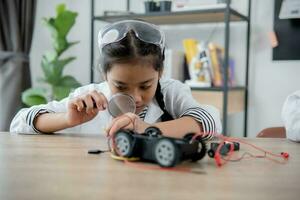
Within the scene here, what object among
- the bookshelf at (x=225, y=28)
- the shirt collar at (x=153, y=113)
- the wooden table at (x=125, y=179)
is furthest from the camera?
the bookshelf at (x=225, y=28)

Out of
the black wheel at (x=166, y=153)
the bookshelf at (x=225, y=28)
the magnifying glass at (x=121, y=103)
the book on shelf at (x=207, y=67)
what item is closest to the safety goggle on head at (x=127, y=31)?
the magnifying glass at (x=121, y=103)

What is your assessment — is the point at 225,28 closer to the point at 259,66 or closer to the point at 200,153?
the point at 259,66

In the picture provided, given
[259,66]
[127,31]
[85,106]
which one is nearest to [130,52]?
[127,31]

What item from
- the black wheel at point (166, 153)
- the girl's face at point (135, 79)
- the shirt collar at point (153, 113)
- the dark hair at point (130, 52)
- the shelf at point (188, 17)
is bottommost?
the shirt collar at point (153, 113)

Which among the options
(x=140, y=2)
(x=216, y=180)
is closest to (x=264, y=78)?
(x=140, y=2)

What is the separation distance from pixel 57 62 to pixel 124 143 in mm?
2033

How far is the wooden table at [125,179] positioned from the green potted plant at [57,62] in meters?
1.87

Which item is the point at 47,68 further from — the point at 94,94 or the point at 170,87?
the point at 94,94

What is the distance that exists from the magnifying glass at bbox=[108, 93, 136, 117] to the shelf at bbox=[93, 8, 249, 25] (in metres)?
1.28

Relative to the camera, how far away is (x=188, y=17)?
2.35 m

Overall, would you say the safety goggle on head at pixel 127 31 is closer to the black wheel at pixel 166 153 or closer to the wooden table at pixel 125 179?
the wooden table at pixel 125 179

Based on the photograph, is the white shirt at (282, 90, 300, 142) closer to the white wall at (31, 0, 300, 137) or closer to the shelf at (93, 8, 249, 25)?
the shelf at (93, 8, 249, 25)

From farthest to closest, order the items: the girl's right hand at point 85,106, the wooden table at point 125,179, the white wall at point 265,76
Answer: the white wall at point 265,76 → the girl's right hand at point 85,106 → the wooden table at point 125,179

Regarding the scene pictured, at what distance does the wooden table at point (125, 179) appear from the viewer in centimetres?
43
